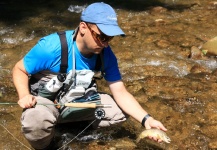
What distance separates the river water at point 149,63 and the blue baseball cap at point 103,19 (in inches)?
59.6

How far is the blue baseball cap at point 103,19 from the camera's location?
3320mm

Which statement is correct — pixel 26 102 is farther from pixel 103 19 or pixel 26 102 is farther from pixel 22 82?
pixel 103 19

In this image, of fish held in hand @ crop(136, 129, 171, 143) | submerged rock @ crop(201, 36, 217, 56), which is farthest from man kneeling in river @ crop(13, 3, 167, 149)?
submerged rock @ crop(201, 36, 217, 56)

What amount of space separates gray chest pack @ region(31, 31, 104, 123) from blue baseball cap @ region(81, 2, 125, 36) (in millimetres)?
385

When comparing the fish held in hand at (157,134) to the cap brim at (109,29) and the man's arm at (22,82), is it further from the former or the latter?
the man's arm at (22,82)

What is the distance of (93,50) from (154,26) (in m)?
4.20

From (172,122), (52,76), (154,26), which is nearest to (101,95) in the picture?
(52,76)

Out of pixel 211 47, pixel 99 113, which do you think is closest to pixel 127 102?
pixel 99 113

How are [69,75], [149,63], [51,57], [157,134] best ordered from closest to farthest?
1. [157,134]
2. [51,57]
3. [69,75]
4. [149,63]

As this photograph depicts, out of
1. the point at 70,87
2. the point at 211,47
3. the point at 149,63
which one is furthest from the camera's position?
the point at 211,47

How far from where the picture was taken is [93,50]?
354 centimetres

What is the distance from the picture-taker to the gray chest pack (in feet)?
11.9

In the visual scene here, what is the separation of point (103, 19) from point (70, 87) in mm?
836

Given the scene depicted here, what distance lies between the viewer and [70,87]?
3754 mm
